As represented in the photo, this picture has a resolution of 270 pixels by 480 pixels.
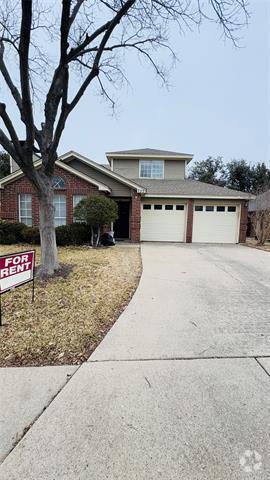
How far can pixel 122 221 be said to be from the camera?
16.5m

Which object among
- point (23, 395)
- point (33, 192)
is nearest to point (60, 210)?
point (33, 192)

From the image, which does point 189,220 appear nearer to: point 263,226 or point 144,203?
point 144,203

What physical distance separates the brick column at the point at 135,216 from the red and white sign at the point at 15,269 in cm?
972

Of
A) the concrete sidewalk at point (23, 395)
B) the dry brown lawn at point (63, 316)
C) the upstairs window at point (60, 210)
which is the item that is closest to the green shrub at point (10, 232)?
the upstairs window at point (60, 210)

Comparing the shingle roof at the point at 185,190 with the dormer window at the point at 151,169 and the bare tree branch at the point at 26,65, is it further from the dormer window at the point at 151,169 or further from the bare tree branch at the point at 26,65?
the bare tree branch at the point at 26,65

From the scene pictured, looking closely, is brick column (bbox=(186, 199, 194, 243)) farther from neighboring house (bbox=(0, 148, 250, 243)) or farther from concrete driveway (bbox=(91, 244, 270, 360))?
concrete driveway (bbox=(91, 244, 270, 360))

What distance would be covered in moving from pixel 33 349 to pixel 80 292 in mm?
2172

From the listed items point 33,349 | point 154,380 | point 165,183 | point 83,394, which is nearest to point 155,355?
point 154,380

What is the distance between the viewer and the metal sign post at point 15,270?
367cm

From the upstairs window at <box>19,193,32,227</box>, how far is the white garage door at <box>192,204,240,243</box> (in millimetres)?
9074

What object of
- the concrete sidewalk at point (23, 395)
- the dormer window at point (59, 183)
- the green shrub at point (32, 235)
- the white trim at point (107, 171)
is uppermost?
the white trim at point (107, 171)

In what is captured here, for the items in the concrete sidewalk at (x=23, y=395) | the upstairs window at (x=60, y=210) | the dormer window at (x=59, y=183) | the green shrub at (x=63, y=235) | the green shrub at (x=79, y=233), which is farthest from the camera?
the upstairs window at (x=60, y=210)

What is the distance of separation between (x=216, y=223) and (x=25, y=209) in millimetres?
10612

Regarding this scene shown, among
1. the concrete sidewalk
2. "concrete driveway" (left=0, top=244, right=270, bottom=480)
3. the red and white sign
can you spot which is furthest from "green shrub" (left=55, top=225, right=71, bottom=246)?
the concrete sidewalk
